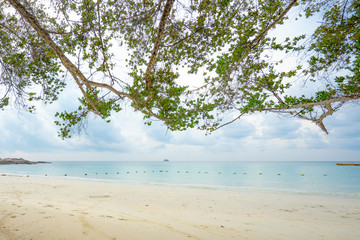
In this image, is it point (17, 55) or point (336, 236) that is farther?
point (17, 55)

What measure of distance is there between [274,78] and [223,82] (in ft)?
5.15

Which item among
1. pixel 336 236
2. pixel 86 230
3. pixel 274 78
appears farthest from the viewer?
pixel 274 78

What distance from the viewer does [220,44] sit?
5496mm

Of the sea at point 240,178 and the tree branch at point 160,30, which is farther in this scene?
the sea at point 240,178

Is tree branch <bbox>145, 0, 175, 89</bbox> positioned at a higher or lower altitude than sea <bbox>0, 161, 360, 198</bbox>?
higher

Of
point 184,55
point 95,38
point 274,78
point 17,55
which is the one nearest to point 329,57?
point 274,78

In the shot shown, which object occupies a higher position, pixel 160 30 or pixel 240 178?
pixel 160 30

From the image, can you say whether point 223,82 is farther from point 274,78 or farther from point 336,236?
point 336,236

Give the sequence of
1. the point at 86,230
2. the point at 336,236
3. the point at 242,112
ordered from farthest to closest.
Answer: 1. the point at 242,112
2. the point at 336,236
3. the point at 86,230

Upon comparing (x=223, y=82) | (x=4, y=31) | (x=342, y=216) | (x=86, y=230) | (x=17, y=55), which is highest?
(x=4, y=31)

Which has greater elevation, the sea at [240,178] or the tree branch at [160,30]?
the tree branch at [160,30]

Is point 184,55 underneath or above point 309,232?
above

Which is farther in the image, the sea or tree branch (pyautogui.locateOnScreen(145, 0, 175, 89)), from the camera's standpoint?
the sea

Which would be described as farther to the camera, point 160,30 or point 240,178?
point 240,178
